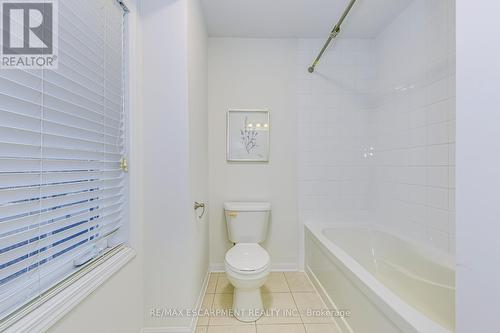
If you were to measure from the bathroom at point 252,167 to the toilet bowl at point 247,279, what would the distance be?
0.05 ft

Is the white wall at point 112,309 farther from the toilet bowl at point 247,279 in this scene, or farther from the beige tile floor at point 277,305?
the toilet bowl at point 247,279

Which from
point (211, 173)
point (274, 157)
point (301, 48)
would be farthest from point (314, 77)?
point (211, 173)

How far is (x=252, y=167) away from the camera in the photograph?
7.94ft

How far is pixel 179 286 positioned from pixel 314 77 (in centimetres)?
219

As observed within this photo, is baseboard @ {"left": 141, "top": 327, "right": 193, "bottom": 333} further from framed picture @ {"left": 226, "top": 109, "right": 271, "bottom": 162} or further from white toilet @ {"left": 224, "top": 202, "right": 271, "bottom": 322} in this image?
framed picture @ {"left": 226, "top": 109, "right": 271, "bottom": 162}

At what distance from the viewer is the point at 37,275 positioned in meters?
0.78

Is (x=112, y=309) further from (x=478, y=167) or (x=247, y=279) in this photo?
(x=478, y=167)

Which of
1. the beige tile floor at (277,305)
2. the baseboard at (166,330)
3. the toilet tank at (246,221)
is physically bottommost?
the beige tile floor at (277,305)

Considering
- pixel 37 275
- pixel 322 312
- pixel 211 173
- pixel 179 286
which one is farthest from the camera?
pixel 211 173

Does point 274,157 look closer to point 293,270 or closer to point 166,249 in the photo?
point 293,270

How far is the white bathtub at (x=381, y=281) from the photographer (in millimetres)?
1084

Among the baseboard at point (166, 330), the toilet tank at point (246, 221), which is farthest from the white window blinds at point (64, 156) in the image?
the toilet tank at point (246, 221)

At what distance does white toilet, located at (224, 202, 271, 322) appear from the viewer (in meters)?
1.61

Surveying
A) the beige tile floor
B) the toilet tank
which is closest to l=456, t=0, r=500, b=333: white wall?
the beige tile floor
